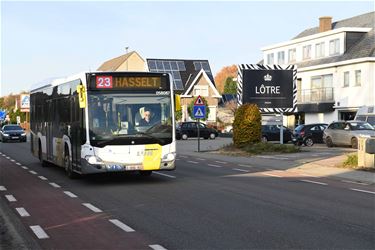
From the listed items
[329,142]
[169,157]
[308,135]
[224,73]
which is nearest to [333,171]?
[169,157]

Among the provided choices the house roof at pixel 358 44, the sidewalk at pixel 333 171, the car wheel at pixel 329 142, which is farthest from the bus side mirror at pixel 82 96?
the house roof at pixel 358 44

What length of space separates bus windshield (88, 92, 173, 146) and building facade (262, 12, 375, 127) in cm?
3434

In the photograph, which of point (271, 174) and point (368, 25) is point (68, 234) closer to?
point (271, 174)

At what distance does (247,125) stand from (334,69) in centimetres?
2401

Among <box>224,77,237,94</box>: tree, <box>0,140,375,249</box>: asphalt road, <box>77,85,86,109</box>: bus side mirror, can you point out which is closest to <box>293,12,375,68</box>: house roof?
<box>0,140,375,249</box>: asphalt road

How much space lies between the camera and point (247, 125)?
27641 mm

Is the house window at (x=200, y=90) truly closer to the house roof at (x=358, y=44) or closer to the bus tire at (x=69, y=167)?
the house roof at (x=358, y=44)

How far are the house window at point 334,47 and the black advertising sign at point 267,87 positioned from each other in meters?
21.3

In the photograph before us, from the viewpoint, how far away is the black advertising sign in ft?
99.9

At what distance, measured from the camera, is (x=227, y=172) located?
18297 mm

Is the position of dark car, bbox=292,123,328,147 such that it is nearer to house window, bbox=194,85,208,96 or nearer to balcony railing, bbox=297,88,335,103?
balcony railing, bbox=297,88,335,103

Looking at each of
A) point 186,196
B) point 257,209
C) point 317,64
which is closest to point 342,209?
point 257,209

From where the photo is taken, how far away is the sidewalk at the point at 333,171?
1600 cm

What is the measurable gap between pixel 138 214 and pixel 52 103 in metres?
9.69
